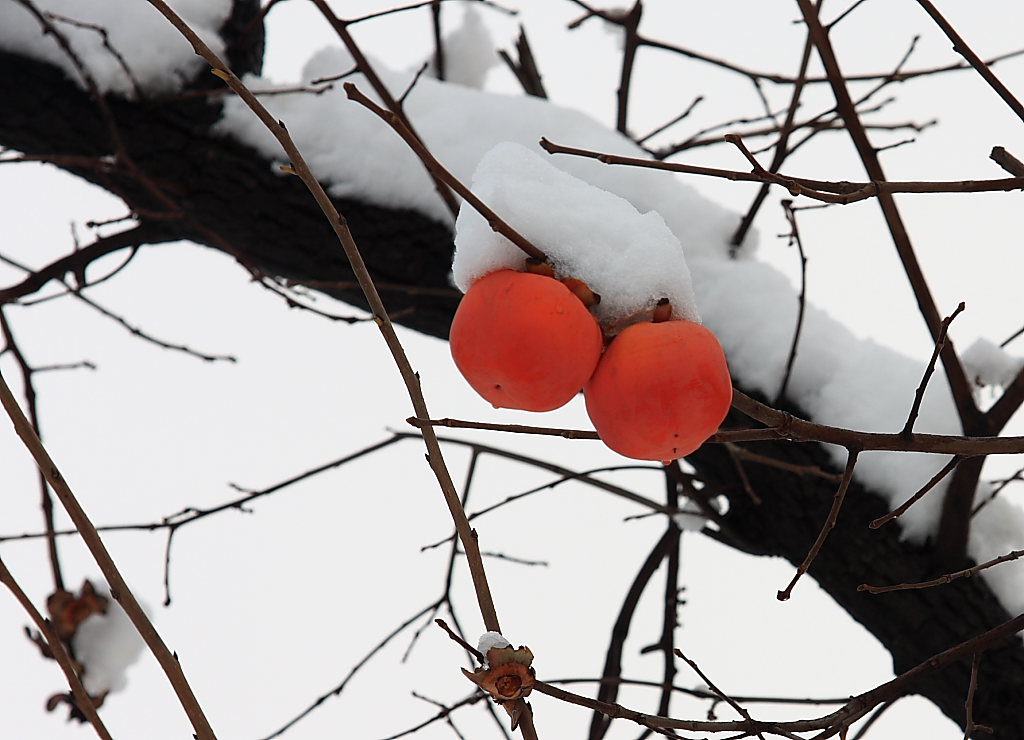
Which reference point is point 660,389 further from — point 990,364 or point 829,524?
point 990,364

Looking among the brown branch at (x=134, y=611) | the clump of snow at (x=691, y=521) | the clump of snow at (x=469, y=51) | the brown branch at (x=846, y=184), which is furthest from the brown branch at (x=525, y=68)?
the brown branch at (x=134, y=611)

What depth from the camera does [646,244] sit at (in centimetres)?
66

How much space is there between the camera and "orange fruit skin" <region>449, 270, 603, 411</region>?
1.86ft

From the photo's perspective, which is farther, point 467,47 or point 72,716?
point 467,47

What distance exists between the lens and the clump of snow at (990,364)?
1.27 meters

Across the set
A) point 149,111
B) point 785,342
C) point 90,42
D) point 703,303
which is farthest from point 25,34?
point 785,342

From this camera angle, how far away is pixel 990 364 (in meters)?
1.28

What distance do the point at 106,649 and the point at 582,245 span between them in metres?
1.05

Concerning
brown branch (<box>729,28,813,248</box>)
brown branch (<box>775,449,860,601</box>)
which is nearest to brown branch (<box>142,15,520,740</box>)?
brown branch (<box>775,449,860,601</box>)

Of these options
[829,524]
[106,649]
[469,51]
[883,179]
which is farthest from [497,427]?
[469,51]

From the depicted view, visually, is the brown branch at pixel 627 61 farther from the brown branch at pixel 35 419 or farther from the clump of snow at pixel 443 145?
the brown branch at pixel 35 419

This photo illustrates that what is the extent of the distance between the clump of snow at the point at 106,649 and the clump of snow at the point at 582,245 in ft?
3.04

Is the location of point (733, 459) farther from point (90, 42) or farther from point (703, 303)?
point (90, 42)

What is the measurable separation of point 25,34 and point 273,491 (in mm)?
831
